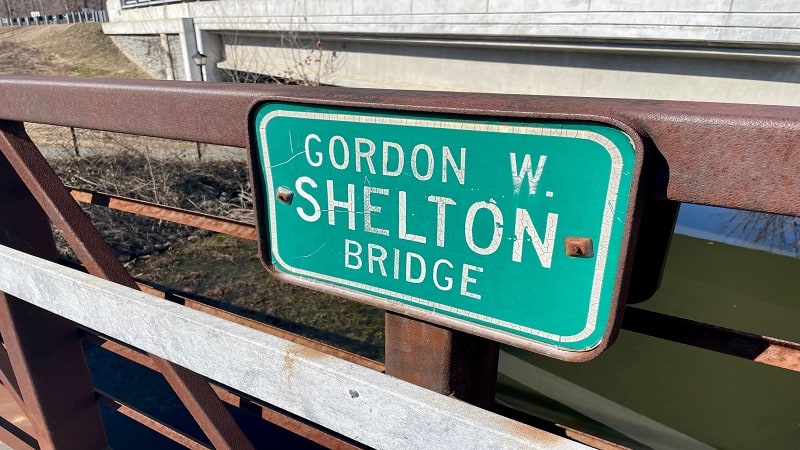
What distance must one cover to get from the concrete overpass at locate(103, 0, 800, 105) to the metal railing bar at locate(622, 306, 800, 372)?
19.7 ft

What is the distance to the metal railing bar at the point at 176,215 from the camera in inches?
75.1

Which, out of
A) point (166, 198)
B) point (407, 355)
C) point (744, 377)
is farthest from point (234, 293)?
point (407, 355)

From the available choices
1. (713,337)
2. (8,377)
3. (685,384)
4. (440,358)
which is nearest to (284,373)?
(440,358)

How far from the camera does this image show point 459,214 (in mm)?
939

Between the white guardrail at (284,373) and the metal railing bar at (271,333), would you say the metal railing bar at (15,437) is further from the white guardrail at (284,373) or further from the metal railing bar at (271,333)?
the white guardrail at (284,373)

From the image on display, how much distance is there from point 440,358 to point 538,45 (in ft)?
25.2

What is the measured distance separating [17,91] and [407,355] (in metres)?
1.27

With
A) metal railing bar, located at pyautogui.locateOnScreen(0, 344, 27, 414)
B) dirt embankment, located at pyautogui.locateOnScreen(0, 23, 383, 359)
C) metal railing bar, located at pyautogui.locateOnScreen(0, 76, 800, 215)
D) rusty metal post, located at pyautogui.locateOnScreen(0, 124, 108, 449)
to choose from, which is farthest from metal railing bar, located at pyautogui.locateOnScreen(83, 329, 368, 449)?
dirt embankment, located at pyautogui.locateOnScreen(0, 23, 383, 359)

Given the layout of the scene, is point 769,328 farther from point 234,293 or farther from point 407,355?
point 407,355

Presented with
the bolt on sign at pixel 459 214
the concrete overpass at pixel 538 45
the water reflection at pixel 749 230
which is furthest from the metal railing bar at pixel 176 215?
the water reflection at pixel 749 230

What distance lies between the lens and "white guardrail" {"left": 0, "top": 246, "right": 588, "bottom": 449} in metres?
0.93

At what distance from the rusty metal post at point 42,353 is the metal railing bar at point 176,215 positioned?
242mm

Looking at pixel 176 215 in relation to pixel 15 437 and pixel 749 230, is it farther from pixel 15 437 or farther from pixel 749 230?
pixel 749 230

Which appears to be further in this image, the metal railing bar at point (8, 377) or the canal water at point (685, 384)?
the canal water at point (685, 384)
